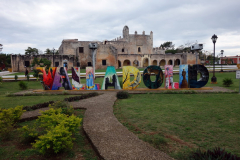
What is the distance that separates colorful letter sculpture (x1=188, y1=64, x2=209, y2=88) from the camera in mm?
10188

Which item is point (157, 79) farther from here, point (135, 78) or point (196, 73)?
point (196, 73)

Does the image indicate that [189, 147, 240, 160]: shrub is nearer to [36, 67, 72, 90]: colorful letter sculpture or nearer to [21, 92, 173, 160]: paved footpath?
[21, 92, 173, 160]: paved footpath

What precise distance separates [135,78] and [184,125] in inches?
241

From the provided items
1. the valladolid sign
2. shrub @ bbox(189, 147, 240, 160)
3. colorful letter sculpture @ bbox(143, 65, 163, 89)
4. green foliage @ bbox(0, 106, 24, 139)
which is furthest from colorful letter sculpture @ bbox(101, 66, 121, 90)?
shrub @ bbox(189, 147, 240, 160)

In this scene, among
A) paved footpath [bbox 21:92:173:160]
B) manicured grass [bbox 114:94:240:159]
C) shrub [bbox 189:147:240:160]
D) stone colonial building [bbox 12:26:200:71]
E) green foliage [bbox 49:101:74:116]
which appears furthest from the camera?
stone colonial building [bbox 12:26:200:71]

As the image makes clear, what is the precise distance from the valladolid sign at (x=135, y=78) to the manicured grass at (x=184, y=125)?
3653mm

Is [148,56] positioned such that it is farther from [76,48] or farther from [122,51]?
[76,48]

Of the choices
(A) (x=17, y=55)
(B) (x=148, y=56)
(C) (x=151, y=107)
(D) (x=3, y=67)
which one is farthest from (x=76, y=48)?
(C) (x=151, y=107)

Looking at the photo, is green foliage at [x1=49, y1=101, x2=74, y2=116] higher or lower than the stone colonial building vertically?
lower

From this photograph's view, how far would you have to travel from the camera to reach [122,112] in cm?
586

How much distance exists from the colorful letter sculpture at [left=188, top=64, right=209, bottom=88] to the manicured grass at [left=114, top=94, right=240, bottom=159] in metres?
3.53

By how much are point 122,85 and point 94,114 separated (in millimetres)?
5356

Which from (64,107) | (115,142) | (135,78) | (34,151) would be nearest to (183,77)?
(135,78)

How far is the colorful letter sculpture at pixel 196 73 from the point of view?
10.2 m
